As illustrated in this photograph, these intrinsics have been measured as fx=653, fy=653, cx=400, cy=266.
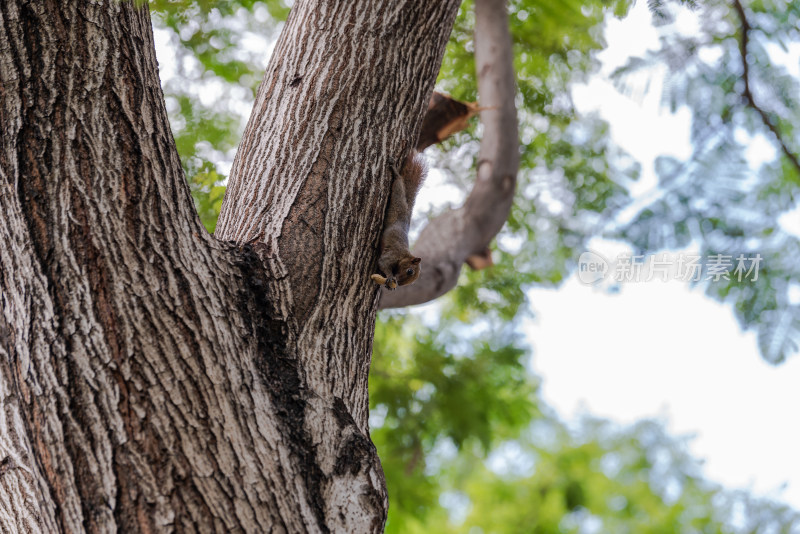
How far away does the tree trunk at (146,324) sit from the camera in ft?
6.05

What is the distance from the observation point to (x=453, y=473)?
42.4ft

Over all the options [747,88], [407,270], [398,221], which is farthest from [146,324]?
[747,88]

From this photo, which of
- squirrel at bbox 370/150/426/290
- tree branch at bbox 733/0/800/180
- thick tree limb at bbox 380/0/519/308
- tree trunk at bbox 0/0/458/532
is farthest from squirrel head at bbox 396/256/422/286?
tree branch at bbox 733/0/800/180

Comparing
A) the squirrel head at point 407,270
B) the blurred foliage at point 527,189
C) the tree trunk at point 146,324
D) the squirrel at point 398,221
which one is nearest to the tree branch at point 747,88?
the blurred foliage at point 527,189

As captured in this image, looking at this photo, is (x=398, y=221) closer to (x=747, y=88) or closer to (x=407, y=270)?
(x=407, y=270)

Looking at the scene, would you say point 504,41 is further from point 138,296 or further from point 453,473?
point 453,473

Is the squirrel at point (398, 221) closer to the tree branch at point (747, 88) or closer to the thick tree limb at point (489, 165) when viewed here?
the thick tree limb at point (489, 165)

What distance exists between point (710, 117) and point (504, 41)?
1571 millimetres

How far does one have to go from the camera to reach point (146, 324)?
6.41ft

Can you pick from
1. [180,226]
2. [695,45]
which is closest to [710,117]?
[695,45]

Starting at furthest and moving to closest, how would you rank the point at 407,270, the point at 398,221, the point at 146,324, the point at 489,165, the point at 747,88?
the point at 489,165 < the point at 747,88 < the point at 407,270 < the point at 398,221 < the point at 146,324

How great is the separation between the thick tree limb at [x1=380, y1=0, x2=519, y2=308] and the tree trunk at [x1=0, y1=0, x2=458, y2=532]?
6.74 feet

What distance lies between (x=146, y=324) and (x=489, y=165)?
125 inches

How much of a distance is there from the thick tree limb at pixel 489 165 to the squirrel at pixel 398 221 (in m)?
1.16
